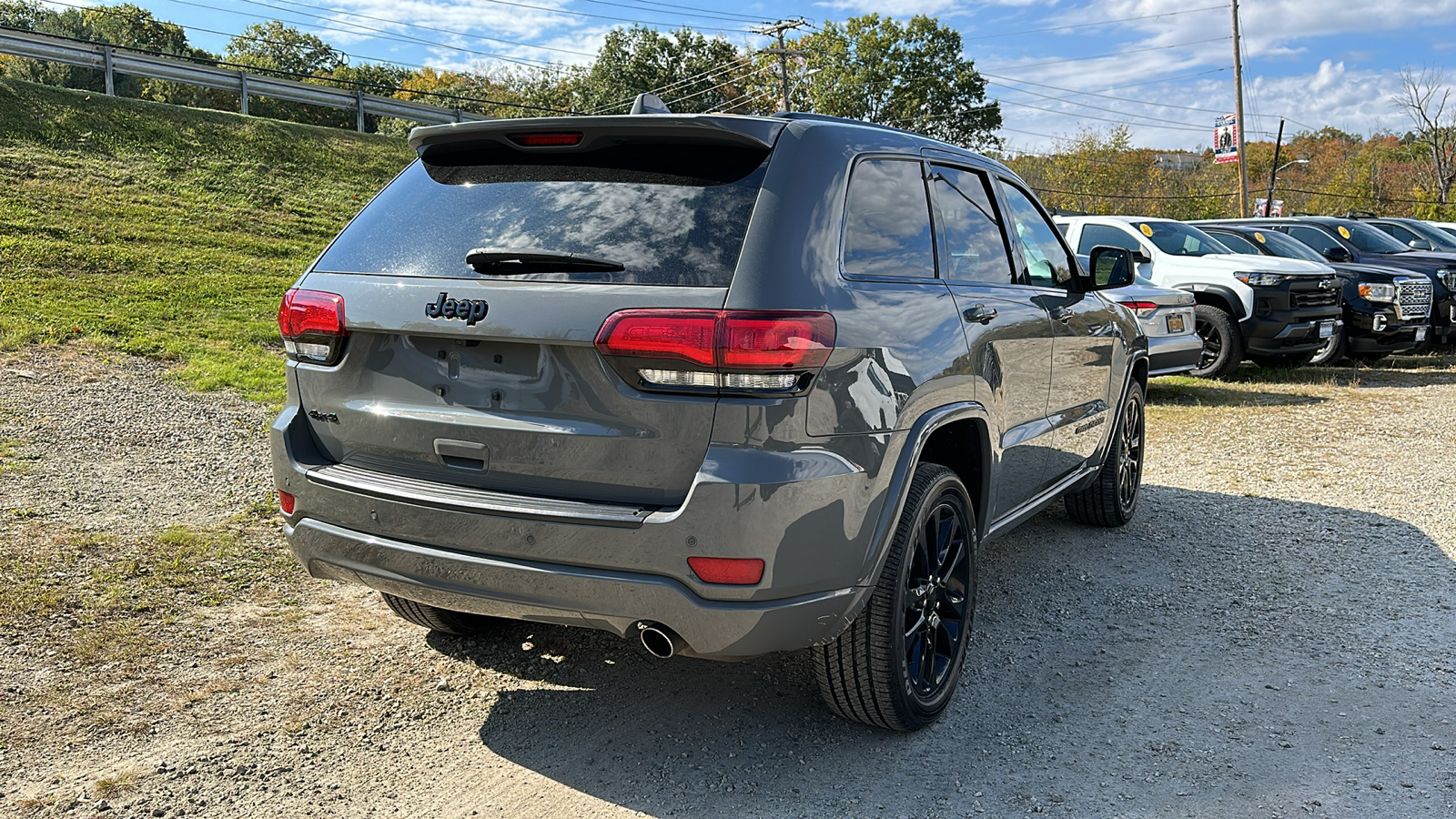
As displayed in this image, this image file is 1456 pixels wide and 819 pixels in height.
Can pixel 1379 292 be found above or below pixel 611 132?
below

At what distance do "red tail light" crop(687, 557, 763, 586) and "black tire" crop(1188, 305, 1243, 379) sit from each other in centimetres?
995

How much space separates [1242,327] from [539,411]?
415 inches

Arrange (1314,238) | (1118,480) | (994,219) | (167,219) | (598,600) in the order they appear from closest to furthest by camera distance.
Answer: (598,600) → (994,219) → (1118,480) → (167,219) → (1314,238)

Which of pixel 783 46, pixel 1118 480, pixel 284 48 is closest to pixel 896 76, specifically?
pixel 783 46

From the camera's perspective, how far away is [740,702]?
3711 mm

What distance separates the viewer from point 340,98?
24.7 m

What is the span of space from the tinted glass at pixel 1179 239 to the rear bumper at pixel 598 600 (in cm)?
1065

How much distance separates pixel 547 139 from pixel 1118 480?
12.8 ft

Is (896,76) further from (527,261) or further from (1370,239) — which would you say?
(527,261)

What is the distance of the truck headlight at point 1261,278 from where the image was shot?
11414mm

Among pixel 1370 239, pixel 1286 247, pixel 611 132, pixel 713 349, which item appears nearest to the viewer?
pixel 713 349

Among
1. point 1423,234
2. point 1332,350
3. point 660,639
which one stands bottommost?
point 660,639

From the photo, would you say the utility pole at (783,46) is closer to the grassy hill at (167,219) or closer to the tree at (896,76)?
the tree at (896,76)

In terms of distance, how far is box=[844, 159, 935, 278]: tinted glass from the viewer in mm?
3160
